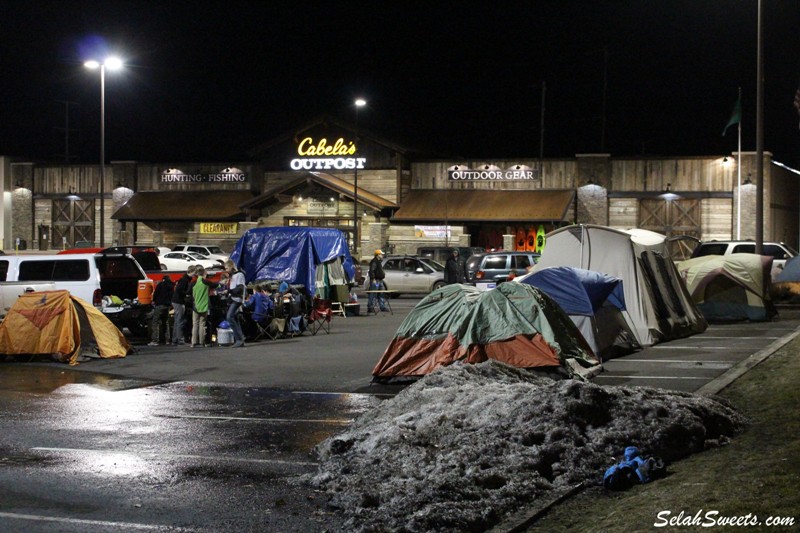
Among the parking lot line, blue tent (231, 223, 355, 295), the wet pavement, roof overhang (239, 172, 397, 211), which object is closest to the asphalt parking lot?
the wet pavement

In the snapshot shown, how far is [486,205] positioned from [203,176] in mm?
17137

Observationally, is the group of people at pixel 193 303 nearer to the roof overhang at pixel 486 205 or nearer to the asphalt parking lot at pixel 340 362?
the asphalt parking lot at pixel 340 362

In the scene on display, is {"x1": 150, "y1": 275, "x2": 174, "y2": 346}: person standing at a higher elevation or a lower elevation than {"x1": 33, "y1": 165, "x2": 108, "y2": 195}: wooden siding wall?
lower

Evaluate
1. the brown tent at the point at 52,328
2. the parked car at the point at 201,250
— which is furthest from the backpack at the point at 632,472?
the parked car at the point at 201,250

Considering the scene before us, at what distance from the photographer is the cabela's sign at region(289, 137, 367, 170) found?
51.1 meters

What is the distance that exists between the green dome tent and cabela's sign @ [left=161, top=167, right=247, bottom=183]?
41.7m

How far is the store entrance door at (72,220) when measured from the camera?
56781 millimetres

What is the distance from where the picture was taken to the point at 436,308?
14.4 meters

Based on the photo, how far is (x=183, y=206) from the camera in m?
53.8

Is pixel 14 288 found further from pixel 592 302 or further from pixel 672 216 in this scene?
pixel 672 216

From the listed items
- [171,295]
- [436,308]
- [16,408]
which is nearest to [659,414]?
[436,308]

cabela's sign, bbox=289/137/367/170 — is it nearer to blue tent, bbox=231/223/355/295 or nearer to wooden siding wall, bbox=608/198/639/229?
wooden siding wall, bbox=608/198/639/229

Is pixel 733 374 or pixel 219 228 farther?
pixel 219 228

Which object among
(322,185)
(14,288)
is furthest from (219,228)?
(14,288)
